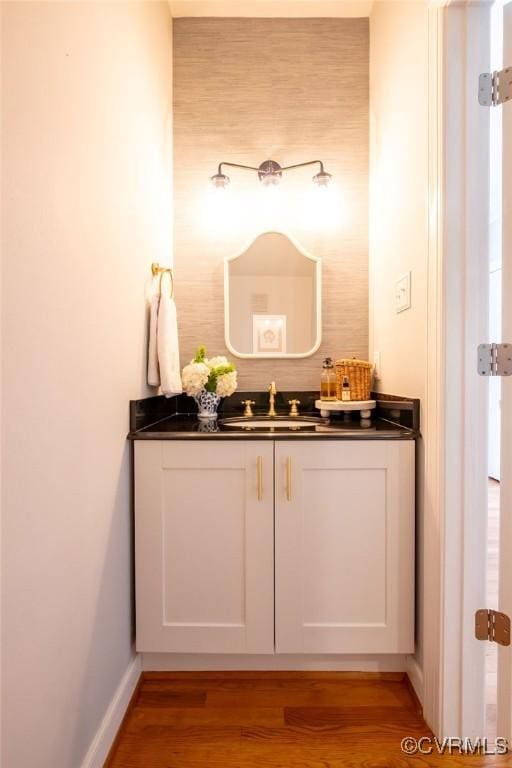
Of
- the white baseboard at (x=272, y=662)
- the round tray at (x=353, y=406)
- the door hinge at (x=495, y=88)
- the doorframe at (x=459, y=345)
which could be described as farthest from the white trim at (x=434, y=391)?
the round tray at (x=353, y=406)

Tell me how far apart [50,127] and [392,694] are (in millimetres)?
1908

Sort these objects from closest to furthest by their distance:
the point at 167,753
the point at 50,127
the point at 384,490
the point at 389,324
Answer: the point at 50,127 < the point at 167,753 < the point at 384,490 < the point at 389,324

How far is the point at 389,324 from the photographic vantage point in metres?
1.80

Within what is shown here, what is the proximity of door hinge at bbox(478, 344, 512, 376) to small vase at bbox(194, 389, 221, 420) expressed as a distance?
1074mm

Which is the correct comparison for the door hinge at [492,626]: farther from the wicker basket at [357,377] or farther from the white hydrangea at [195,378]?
the white hydrangea at [195,378]

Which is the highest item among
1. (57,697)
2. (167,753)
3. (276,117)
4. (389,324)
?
(276,117)

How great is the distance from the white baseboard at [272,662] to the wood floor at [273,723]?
3 cm

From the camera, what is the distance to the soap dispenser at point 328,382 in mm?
1954

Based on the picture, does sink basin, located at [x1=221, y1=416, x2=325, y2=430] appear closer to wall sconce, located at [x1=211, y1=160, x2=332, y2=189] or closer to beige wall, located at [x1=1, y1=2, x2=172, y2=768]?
beige wall, located at [x1=1, y1=2, x2=172, y2=768]

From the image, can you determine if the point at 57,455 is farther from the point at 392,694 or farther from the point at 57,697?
the point at 392,694

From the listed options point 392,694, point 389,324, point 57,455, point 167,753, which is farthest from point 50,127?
point 392,694

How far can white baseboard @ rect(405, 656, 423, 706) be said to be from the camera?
1.39m

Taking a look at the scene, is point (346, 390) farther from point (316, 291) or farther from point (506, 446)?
point (506, 446)

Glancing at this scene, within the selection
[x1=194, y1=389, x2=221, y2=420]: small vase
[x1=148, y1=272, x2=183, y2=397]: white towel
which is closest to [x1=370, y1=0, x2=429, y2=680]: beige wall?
[x1=194, y1=389, x2=221, y2=420]: small vase
